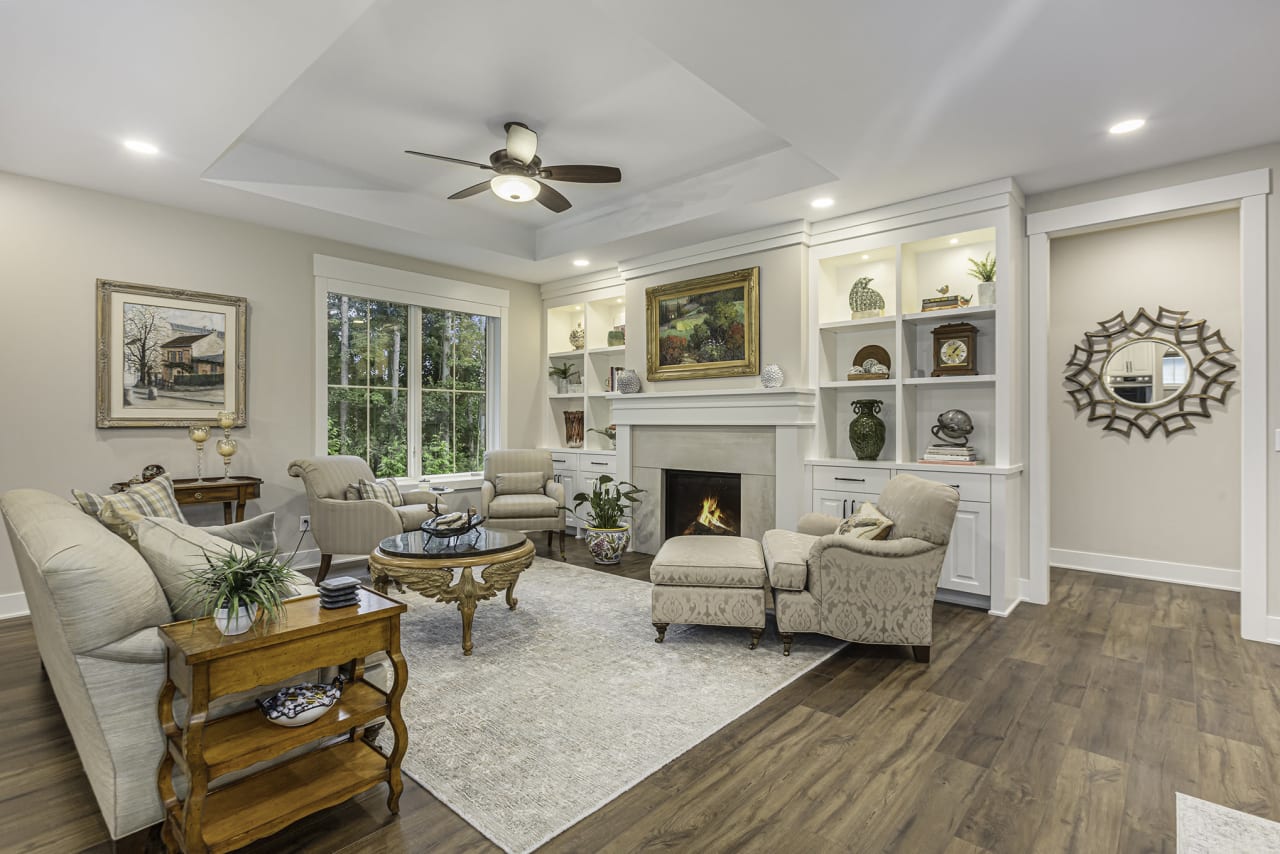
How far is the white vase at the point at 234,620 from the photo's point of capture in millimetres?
1658

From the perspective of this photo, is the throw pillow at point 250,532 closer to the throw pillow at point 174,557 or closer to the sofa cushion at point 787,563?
the throw pillow at point 174,557

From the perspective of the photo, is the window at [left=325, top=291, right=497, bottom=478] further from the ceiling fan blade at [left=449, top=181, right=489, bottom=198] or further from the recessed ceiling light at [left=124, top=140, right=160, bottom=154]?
the ceiling fan blade at [left=449, top=181, right=489, bottom=198]

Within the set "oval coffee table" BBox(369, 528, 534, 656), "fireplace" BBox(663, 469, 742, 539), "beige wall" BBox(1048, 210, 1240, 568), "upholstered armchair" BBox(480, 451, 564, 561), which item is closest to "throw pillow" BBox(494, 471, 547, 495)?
"upholstered armchair" BBox(480, 451, 564, 561)

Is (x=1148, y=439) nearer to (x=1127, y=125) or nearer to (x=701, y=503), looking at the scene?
(x=1127, y=125)

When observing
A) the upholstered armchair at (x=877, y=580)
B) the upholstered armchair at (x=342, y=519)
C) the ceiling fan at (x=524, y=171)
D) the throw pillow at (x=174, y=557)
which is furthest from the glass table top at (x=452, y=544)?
the ceiling fan at (x=524, y=171)

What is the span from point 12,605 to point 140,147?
2.99 metres

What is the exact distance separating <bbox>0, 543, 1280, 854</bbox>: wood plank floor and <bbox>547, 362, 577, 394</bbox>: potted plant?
14.9ft

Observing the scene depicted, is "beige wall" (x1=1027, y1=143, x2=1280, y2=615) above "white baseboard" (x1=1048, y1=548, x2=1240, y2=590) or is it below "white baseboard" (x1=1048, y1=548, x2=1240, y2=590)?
above

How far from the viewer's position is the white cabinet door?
3.99m

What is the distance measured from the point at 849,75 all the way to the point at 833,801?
117 inches

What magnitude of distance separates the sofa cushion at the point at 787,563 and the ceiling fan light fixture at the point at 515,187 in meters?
2.64

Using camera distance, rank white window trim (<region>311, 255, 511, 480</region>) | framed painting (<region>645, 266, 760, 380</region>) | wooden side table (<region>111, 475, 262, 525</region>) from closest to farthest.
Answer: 1. wooden side table (<region>111, 475, 262, 525</region>)
2. framed painting (<region>645, 266, 760, 380</region>)
3. white window trim (<region>311, 255, 511, 480</region>)

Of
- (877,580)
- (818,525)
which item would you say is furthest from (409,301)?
(877,580)

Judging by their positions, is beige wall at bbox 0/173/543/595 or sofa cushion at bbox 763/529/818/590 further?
beige wall at bbox 0/173/543/595
